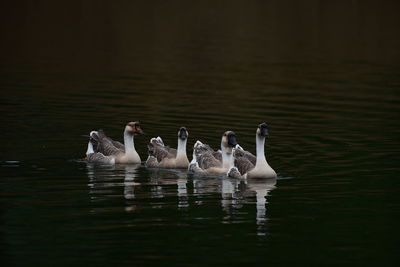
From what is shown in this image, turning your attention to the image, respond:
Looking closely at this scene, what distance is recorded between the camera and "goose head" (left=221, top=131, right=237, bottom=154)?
90.6 ft

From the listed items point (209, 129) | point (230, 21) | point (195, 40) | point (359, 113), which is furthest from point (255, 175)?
point (230, 21)

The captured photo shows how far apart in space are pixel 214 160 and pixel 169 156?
1.27 meters

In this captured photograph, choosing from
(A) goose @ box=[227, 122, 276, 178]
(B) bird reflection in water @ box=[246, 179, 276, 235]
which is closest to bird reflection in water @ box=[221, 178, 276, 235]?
(B) bird reflection in water @ box=[246, 179, 276, 235]

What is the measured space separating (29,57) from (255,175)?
34.2 meters

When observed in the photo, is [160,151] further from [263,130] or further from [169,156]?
[263,130]

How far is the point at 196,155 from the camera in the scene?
28.8 m

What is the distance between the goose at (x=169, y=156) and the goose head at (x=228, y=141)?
105 cm

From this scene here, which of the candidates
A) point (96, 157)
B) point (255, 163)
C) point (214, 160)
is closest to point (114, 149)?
point (96, 157)

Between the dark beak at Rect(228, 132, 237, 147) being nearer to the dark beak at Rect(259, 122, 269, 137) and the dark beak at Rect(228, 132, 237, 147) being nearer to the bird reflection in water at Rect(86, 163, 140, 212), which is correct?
the dark beak at Rect(259, 122, 269, 137)

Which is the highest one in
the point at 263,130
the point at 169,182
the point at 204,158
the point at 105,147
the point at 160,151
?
the point at 263,130

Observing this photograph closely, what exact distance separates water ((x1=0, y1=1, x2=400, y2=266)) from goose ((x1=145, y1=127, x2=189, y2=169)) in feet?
1.47

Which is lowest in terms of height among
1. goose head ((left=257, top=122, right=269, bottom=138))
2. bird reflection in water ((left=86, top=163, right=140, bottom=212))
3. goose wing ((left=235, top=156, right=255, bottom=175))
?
bird reflection in water ((left=86, top=163, right=140, bottom=212))

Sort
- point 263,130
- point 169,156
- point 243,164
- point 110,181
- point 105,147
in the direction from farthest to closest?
point 105,147 → point 169,156 → point 243,164 → point 263,130 → point 110,181

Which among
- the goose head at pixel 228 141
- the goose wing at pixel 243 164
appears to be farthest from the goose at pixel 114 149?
the goose wing at pixel 243 164
